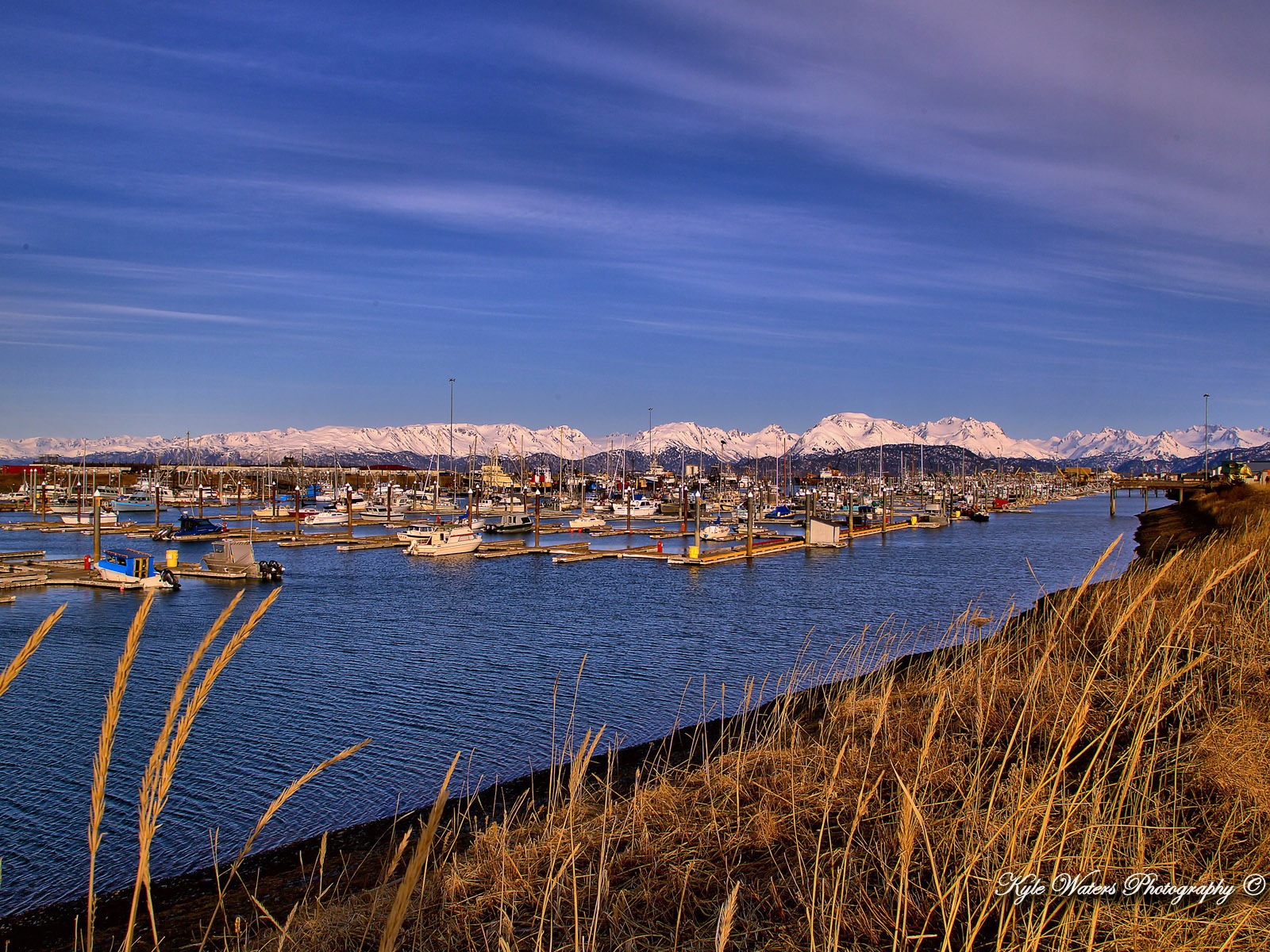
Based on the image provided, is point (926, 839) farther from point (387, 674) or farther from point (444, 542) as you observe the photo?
point (444, 542)

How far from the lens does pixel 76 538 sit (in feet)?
223

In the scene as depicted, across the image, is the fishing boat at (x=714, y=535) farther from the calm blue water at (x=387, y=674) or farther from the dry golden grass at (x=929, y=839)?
the dry golden grass at (x=929, y=839)

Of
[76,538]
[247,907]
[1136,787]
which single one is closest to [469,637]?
[247,907]

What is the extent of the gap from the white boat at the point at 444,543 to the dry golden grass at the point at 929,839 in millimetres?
48966

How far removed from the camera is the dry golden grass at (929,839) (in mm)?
3955

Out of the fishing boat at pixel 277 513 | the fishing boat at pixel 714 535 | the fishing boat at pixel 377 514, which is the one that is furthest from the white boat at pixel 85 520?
the fishing boat at pixel 714 535

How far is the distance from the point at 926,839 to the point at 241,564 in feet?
142

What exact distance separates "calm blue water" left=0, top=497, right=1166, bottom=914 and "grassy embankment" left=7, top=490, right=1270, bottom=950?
9.93 feet

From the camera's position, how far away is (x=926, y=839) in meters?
3.67

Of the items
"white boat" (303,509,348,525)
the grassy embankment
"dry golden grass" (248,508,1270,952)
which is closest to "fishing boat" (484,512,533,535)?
"white boat" (303,509,348,525)

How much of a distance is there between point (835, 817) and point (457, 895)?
2.57m

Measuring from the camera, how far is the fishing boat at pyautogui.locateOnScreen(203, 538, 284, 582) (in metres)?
41.8

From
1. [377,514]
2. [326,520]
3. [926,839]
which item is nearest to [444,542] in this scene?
[326,520]

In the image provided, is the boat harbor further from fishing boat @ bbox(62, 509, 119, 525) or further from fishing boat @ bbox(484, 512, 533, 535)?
fishing boat @ bbox(62, 509, 119, 525)
